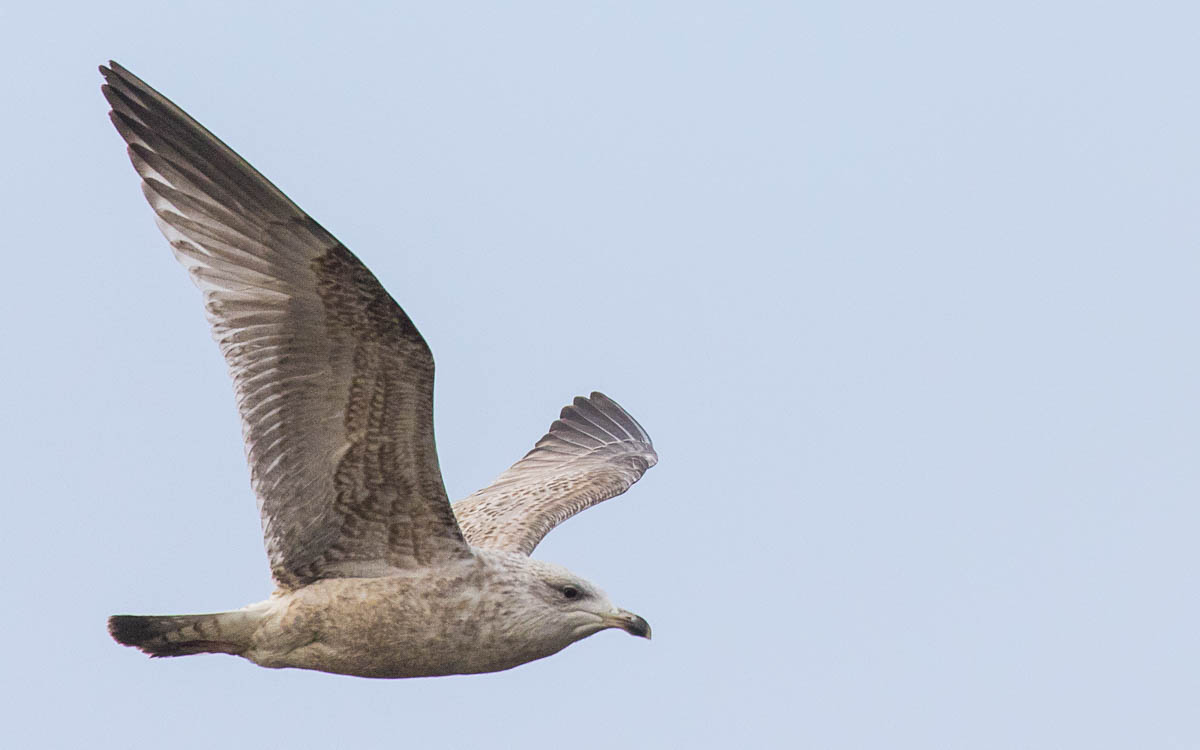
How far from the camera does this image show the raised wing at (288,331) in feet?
37.2

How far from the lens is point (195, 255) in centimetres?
1166

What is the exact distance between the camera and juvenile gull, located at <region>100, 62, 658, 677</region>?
11.4 m

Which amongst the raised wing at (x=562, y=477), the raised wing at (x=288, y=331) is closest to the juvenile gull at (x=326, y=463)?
the raised wing at (x=288, y=331)

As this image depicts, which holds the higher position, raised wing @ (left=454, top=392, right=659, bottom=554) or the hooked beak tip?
raised wing @ (left=454, top=392, right=659, bottom=554)

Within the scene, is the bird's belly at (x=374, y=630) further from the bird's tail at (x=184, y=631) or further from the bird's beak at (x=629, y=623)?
the bird's beak at (x=629, y=623)

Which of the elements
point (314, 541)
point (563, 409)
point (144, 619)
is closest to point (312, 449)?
point (314, 541)

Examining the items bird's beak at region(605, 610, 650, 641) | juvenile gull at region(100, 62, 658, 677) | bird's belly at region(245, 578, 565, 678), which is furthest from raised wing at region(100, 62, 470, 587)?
bird's beak at region(605, 610, 650, 641)

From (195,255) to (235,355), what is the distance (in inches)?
24.6

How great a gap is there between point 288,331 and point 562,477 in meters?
5.47

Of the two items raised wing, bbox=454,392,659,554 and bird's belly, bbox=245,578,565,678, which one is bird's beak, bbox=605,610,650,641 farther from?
raised wing, bbox=454,392,659,554

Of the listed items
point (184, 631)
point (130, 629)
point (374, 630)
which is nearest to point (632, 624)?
point (374, 630)

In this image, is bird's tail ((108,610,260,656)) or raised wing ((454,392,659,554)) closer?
bird's tail ((108,610,260,656))

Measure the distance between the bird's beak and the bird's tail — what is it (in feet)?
6.98

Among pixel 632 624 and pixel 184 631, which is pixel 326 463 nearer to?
pixel 184 631
